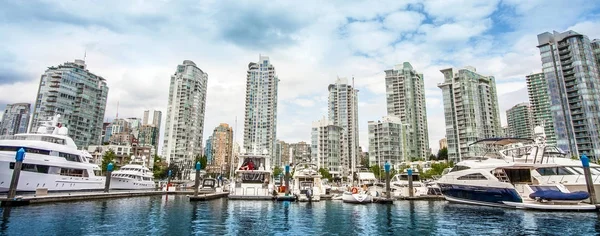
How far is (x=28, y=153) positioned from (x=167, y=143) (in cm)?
9960

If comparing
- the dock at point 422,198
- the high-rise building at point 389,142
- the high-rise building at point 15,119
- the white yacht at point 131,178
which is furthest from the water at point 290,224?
the high-rise building at point 15,119

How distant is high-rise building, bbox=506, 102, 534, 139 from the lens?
148m

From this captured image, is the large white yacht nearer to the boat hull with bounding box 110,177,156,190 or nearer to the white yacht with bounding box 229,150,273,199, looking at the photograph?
the white yacht with bounding box 229,150,273,199

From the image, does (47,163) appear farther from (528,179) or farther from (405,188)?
(528,179)

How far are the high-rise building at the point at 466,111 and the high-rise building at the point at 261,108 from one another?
2754 inches

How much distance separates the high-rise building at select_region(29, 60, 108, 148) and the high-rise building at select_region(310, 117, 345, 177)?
8263cm

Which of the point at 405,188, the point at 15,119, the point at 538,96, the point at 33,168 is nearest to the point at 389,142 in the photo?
the point at 538,96

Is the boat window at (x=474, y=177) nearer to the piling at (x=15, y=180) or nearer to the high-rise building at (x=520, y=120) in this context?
the piling at (x=15, y=180)

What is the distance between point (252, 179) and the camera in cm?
4378

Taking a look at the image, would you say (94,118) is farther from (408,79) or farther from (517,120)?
(517,120)

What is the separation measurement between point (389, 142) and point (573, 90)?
56.8 m

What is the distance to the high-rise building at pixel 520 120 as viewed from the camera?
487 ft

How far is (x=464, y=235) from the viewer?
57.9 feet

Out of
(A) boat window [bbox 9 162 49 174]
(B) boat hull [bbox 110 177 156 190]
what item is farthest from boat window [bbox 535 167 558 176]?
(B) boat hull [bbox 110 177 156 190]
